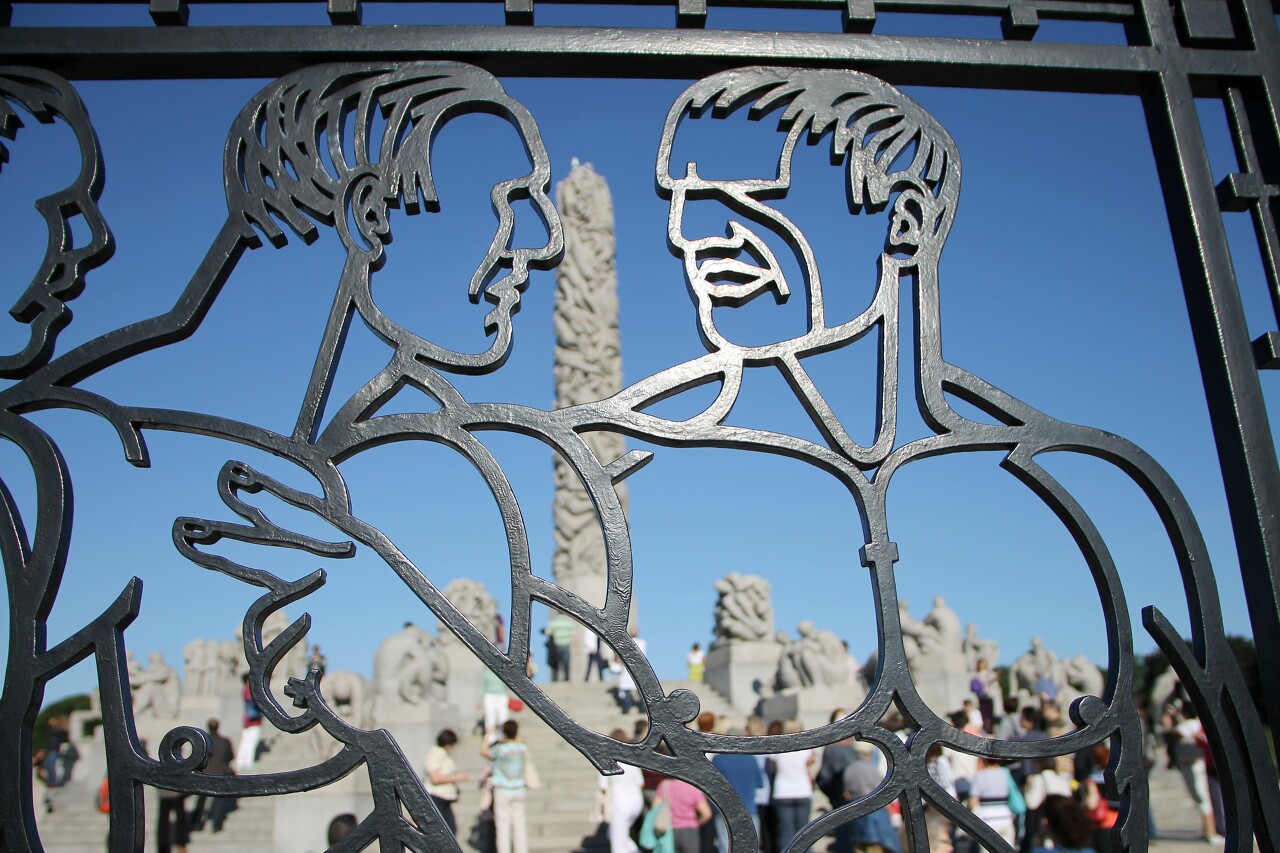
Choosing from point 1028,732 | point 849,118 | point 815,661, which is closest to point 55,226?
point 849,118

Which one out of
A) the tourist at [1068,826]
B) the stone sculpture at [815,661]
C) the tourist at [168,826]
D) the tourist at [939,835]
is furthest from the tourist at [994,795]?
the tourist at [168,826]

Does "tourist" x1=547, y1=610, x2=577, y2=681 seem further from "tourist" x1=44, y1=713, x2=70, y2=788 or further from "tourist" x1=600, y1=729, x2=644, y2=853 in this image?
"tourist" x1=600, y1=729, x2=644, y2=853

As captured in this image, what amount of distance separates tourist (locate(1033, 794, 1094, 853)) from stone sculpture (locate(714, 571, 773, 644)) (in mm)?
9179

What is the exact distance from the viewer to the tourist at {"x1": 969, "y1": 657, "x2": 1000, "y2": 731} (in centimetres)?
990

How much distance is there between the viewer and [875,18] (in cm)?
215

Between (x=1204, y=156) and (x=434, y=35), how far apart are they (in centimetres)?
161

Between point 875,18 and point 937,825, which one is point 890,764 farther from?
point 937,825

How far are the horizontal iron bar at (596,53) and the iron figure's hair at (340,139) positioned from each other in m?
0.05

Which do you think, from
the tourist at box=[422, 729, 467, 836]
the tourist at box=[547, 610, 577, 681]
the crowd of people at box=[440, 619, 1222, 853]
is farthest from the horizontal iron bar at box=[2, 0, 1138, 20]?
the tourist at box=[547, 610, 577, 681]

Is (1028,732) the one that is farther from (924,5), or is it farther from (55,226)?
(55,226)

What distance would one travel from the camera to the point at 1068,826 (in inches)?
149

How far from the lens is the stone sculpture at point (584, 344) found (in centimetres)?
1798

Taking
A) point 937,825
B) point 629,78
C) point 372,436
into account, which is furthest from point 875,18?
point 937,825

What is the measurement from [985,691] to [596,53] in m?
10.1
